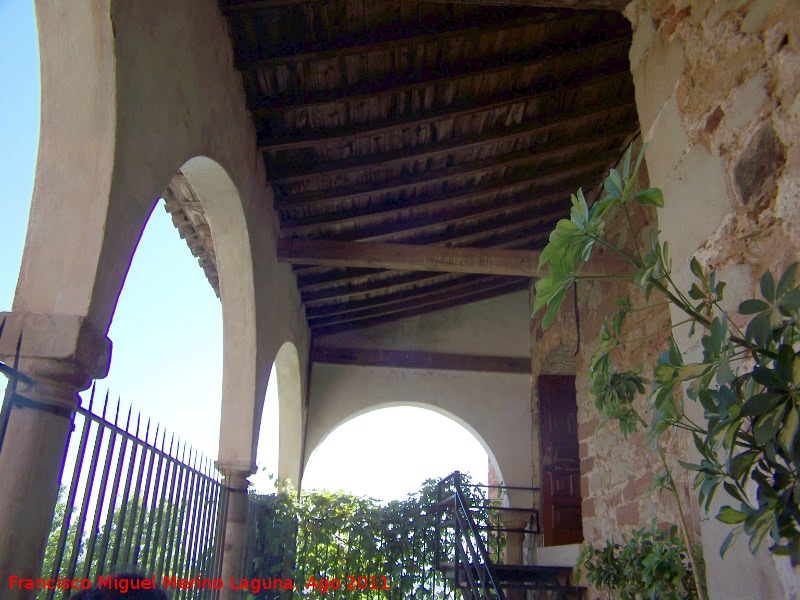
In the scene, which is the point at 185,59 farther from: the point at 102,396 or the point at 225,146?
the point at 102,396

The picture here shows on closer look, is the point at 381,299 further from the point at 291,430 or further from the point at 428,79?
the point at 428,79

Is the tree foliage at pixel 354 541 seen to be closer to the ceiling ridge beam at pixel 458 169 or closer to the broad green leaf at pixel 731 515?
the ceiling ridge beam at pixel 458 169

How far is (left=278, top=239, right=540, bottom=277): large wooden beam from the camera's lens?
15.9ft

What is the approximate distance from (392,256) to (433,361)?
131 inches

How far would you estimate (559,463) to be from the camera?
702 cm

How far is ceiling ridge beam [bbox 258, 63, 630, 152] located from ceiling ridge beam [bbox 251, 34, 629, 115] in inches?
8.0

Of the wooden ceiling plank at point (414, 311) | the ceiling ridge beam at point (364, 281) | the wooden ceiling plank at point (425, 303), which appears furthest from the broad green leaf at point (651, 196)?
the wooden ceiling plank at point (414, 311)

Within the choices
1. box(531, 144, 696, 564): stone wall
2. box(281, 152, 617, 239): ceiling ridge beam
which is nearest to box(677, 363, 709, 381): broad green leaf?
box(531, 144, 696, 564): stone wall

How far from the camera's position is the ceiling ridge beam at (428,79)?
3.76 meters

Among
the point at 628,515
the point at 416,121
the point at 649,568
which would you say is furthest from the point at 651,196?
the point at 628,515

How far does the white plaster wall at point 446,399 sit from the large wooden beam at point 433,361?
84mm

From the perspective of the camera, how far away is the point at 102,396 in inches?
84.9

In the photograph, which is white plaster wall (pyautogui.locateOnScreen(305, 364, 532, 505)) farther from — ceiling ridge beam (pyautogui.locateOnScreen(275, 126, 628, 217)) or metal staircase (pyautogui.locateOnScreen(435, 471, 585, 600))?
ceiling ridge beam (pyautogui.locateOnScreen(275, 126, 628, 217))

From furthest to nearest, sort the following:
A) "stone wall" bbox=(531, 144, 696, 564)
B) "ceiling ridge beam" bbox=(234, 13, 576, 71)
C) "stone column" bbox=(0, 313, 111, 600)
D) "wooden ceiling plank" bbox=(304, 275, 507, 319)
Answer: "wooden ceiling plank" bbox=(304, 275, 507, 319)
"stone wall" bbox=(531, 144, 696, 564)
"ceiling ridge beam" bbox=(234, 13, 576, 71)
"stone column" bbox=(0, 313, 111, 600)
